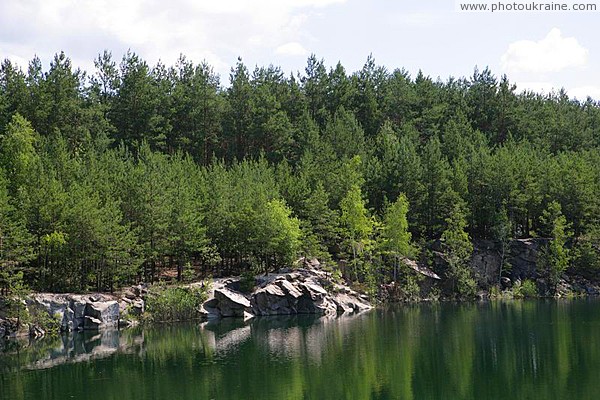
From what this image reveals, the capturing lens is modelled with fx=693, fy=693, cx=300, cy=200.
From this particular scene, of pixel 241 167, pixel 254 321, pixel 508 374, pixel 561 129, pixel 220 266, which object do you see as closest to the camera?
pixel 508 374

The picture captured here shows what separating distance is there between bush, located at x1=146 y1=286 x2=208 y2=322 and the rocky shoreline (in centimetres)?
59

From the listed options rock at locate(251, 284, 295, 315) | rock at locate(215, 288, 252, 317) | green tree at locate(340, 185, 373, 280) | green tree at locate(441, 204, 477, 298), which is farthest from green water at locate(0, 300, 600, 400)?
green tree at locate(441, 204, 477, 298)

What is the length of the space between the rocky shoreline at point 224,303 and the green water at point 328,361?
10.6ft

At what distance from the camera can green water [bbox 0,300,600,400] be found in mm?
35594

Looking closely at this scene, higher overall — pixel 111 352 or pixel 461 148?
pixel 461 148

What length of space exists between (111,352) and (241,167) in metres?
36.9

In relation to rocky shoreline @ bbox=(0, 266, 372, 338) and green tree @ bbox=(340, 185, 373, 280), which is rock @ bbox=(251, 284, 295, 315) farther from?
green tree @ bbox=(340, 185, 373, 280)

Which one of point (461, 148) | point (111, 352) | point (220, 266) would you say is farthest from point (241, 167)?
point (111, 352)

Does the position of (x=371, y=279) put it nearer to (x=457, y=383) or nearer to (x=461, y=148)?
(x=461, y=148)

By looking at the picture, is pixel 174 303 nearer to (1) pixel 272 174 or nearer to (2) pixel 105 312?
(2) pixel 105 312

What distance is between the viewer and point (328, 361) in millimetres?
43000

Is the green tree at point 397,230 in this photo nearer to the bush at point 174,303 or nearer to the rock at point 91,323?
the bush at point 174,303

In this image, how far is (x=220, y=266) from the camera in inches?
2904

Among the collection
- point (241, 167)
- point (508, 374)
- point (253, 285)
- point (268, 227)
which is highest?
point (241, 167)
